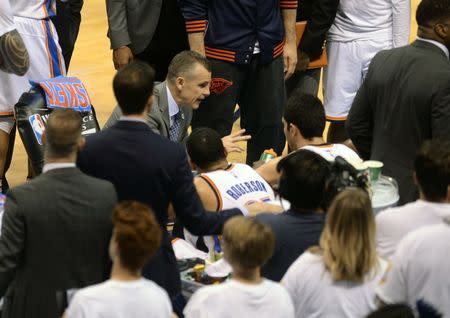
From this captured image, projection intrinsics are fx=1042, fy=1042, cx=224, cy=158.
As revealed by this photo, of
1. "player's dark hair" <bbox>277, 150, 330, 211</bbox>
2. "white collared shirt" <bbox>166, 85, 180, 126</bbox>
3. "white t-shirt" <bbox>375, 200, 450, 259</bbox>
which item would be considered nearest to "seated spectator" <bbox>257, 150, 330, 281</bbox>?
"player's dark hair" <bbox>277, 150, 330, 211</bbox>

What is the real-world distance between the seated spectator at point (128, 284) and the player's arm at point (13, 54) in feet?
8.90

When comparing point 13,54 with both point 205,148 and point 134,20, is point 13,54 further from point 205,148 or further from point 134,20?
point 205,148

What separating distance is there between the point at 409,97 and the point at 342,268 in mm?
1597

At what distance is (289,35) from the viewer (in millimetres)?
6734

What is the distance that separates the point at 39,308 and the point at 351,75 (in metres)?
3.72

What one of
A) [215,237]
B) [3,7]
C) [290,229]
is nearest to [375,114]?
[215,237]

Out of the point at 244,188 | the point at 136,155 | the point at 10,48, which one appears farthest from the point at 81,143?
the point at 10,48

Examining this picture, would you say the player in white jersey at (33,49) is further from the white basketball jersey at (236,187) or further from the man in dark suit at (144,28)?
the white basketball jersey at (236,187)

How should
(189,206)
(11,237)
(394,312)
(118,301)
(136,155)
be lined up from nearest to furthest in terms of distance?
(394,312) < (118,301) < (11,237) < (136,155) < (189,206)

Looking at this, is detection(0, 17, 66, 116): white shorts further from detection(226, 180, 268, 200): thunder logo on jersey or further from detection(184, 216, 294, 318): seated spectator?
detection(184, 216, 294, 318): seated spectator

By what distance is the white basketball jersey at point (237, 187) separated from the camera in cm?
494

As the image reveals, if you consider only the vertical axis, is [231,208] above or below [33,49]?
below

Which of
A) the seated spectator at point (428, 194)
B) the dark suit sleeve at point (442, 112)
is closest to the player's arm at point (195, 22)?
the dark suit sleeve at point (442, 112)

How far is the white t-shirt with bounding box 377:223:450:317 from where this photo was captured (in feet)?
12.0
